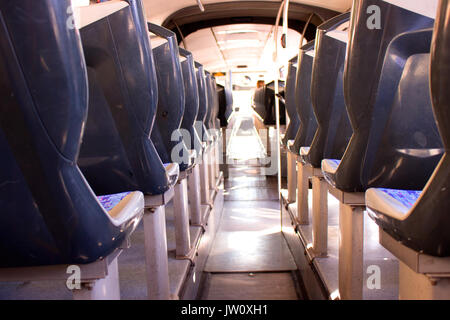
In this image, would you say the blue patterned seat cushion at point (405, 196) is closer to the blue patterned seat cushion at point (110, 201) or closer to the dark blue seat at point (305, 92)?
the blue patterned seat cushion at point (110, 201)

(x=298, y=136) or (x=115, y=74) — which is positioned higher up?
(x=115, y=74)

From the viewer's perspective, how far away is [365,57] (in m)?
1.13

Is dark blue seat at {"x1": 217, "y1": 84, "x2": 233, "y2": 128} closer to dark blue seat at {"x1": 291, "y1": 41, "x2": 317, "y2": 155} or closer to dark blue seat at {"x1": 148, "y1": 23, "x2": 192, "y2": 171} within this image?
dark blue seat at {"x1": 291, "y1": 41, "x2": 317, "y2": 155}

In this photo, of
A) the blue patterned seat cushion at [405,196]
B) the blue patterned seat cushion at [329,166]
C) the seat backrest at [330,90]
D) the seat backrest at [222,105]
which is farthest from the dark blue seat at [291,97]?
the seat backrest at [222,105]

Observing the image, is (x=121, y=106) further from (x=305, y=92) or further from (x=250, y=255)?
(x=250, y=255)

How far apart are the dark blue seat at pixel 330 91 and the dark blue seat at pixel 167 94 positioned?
63 centimetres

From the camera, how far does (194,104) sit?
112 inches

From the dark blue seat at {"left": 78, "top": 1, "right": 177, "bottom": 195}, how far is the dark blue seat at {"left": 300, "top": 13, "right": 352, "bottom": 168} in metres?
0.87

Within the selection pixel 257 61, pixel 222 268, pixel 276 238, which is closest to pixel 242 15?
pixel 276 238

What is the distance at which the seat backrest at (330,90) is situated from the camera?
6.10 ft

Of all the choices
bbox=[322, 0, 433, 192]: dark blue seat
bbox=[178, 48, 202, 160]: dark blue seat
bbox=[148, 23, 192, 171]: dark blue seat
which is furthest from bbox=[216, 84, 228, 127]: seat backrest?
bbox=[322, 0, 433, 192]: dark blue seat

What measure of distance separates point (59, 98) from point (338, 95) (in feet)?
4.94

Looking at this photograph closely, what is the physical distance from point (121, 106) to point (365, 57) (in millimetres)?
717

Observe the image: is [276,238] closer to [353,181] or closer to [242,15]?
[353,181]
